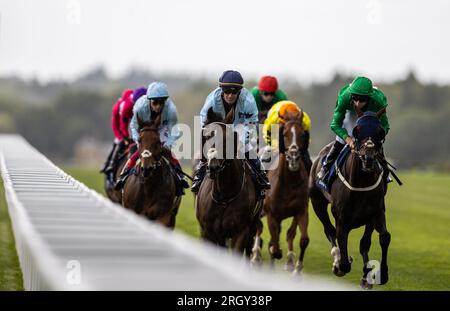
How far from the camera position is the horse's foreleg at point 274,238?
1384cm

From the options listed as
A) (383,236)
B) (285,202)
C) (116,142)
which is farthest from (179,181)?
(116,142)

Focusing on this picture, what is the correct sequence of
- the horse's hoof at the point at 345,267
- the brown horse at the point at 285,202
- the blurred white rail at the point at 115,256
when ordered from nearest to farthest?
the blurred white rail at the point at 115,256 < the horse's hoof at the point at 345,267 < the brown horse at the point at 285,202

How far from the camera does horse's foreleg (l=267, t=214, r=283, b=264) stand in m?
13.8

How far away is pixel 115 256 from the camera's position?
6.29m

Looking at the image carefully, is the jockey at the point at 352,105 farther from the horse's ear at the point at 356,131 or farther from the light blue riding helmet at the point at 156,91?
the light blue riding helmet at the point at 156,91

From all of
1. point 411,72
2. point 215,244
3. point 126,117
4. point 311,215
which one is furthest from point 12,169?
point 411,72

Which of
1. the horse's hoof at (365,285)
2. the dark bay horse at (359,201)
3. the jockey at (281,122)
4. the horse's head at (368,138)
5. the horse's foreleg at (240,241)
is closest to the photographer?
the horse's foreleg at (240,241)

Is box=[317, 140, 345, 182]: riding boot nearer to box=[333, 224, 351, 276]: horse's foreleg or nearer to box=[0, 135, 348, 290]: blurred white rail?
box=[333, 224, 351, 276]: horse's foreleg

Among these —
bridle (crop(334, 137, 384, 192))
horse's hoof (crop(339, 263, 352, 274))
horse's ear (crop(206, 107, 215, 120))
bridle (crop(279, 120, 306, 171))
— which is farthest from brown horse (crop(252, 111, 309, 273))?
horse's ear (crop(206, 107, 215, 120))

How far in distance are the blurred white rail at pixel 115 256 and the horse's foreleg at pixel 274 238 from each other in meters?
4.91

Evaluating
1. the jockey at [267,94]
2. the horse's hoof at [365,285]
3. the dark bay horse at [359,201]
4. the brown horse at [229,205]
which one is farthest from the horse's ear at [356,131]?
the jockey at [267,94]

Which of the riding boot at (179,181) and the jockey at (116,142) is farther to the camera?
the jockey at (116,142)

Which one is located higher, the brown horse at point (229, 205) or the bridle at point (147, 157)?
the bridle at point (147, 157)
